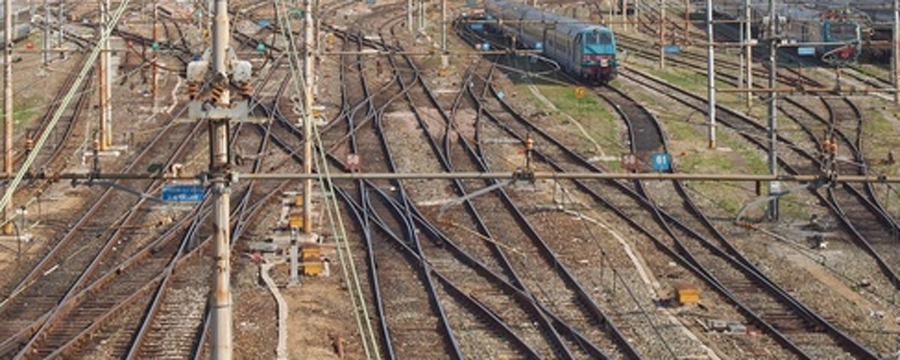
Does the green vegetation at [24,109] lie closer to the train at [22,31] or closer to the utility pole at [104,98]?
the utility pole at [104,98]

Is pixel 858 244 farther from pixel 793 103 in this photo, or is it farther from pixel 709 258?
pixel 793 103

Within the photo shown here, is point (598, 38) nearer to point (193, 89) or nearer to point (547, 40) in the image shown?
point (547, 40)

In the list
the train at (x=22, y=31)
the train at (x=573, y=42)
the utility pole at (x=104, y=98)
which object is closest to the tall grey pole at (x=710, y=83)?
the train at (x=573, y=42)

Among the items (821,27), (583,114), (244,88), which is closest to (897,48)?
(583,114)

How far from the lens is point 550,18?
44.2 metres

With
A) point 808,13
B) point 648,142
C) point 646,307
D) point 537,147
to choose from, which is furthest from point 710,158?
point 808,13

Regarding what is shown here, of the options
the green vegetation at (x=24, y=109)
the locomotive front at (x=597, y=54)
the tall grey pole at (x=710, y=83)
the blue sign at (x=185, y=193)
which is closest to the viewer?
the blue sign at (x=185, y=193)

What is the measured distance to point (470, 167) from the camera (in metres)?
27.0

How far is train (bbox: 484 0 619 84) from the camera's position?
3819 cm

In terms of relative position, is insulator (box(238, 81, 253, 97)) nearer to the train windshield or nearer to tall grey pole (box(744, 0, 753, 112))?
tall grey pole (box(744, 0, 753, 112))

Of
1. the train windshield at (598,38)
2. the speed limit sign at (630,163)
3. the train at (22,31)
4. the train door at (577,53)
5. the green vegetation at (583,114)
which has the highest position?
the train at (22,31)

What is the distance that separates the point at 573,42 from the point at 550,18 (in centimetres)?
473

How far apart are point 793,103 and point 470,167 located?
12.6 metres

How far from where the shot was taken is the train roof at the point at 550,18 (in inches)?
1567
